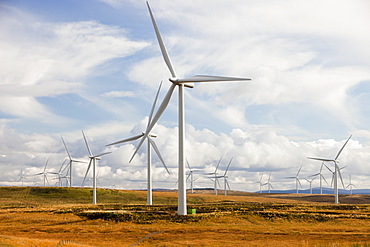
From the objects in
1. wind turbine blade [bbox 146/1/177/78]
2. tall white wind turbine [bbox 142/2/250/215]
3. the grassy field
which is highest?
wind turbine blade [bbox 146/1/177/78]

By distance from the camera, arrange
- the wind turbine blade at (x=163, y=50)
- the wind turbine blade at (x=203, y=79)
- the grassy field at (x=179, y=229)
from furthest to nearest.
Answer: the wind turbine blade at (x=163, y=50) < the wind turbine blade at (x=203, y=79) < the grassy field at (x=179, y=229)

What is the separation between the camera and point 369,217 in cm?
6606

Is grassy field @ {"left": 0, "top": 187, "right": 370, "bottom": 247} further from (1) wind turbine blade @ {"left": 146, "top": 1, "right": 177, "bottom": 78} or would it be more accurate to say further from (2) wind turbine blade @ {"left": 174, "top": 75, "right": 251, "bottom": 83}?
(1) wind turbine blade @ {"left": 146, "top": 1, "right": 177, "bottom": 78}

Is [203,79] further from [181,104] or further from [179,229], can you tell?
[179,229]

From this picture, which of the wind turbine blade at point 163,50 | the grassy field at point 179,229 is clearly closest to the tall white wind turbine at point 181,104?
the wind turbine blade at point 163,50

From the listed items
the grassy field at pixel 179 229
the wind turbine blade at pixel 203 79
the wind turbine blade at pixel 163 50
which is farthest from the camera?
the wind turbine blade at pixel 163 50

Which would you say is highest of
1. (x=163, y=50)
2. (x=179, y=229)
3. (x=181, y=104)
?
(x=163, y=50)

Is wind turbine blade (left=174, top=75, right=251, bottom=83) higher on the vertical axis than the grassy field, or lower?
higher

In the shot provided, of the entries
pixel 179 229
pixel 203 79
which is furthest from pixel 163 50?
pixel 179 229

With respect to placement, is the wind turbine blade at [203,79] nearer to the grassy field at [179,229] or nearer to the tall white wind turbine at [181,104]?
the tall white wind turbine at [181,104]

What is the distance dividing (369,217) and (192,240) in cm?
3725

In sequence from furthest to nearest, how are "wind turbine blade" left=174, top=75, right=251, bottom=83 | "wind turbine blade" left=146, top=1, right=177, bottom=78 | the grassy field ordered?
"wind turbine blade" left=146, top=1, right=177, bottom=78 → "wind turbine blade" left=174, top=75, right=251, bottom=83 → the grassy field

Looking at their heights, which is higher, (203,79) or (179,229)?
(203,79)

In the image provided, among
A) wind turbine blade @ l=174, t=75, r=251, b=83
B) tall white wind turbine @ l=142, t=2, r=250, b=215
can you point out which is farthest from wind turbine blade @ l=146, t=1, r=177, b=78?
wind turbine blade @ l=174, t=75, r=251, b=83
